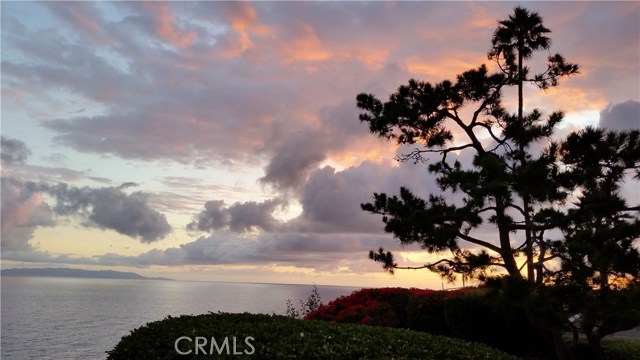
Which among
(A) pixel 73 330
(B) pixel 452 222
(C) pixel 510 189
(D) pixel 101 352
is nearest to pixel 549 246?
(B) pixel 452 222

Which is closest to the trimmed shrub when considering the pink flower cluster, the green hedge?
the pink flower cluster

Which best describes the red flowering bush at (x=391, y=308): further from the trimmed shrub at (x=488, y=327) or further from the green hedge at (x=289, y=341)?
the green hedge at (x=289, y=341)

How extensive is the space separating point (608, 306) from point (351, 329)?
529cm

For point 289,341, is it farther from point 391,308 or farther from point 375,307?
point 375,307

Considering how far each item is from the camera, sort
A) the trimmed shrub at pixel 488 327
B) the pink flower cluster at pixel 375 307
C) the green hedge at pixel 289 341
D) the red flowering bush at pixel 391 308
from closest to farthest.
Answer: the green hedge at pixel 289 341
the trimmed shrub at pixel 488 327
the red flowering bush at pixel 391 308
the pink flower cluster at pixel 375 307

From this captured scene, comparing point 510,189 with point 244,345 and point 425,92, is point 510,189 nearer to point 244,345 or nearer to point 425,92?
point 425,92

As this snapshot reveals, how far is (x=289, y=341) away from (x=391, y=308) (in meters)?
8.77

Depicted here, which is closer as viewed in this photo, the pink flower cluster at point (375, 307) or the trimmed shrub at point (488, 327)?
the trimmed shrub at point (488, 327)

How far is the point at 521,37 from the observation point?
13.6 metres

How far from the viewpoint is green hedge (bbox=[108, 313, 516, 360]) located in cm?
877

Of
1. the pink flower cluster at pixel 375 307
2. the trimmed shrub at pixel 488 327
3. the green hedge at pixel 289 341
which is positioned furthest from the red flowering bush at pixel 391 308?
the green hedge at pixel 289 341

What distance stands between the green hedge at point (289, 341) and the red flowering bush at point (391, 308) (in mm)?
5108

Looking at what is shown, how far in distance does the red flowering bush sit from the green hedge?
5.11 meters

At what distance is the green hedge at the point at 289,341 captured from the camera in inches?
345
